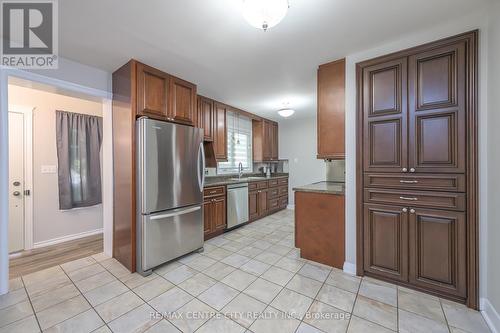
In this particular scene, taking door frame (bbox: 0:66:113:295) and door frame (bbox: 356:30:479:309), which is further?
door frame (bbox: 0:66:113:295)

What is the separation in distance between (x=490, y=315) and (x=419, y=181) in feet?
3.54

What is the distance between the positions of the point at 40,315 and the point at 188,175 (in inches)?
69.7

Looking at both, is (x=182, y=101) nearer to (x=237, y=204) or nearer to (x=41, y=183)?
(x=237, y=204)

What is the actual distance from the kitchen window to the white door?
3.05 metres

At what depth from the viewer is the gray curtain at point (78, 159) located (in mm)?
3395

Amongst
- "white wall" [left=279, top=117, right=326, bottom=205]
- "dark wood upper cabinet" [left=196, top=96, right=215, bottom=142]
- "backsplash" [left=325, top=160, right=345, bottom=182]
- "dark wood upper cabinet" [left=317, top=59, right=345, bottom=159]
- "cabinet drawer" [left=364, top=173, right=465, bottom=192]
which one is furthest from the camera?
"white wall" [left=279, top=117, right=326, bottom=205]

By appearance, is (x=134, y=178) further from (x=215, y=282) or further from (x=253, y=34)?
(x=253, y=34)

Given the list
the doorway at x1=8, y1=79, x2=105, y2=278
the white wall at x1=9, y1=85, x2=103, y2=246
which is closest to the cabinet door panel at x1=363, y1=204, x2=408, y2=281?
the doorway at x1=8, y1=79, x2=105, y2=278

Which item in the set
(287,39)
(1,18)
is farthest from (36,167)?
(287,39)

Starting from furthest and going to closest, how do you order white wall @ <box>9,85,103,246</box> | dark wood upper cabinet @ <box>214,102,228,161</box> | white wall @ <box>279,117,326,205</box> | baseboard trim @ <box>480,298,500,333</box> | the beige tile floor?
white wall @ <box>279,117,326,205</box> < dark wood upper cabinet @ <box>214,102,228,161</box> < white wall @ <box>9,85,103,246</box> < the beige tile floor < baseboard trim @ <box>480,298,500,333</box>

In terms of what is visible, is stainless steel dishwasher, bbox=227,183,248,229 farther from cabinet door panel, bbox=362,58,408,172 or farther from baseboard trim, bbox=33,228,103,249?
baseboard trim, bbox=33,228,103,249

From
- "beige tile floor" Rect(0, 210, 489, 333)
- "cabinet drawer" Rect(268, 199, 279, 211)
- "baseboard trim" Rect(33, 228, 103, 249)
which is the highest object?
"cabinet drawer" Rect(268, 199, 279, 211)

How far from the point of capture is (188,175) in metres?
2.77

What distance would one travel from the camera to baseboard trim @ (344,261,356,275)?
231cm
